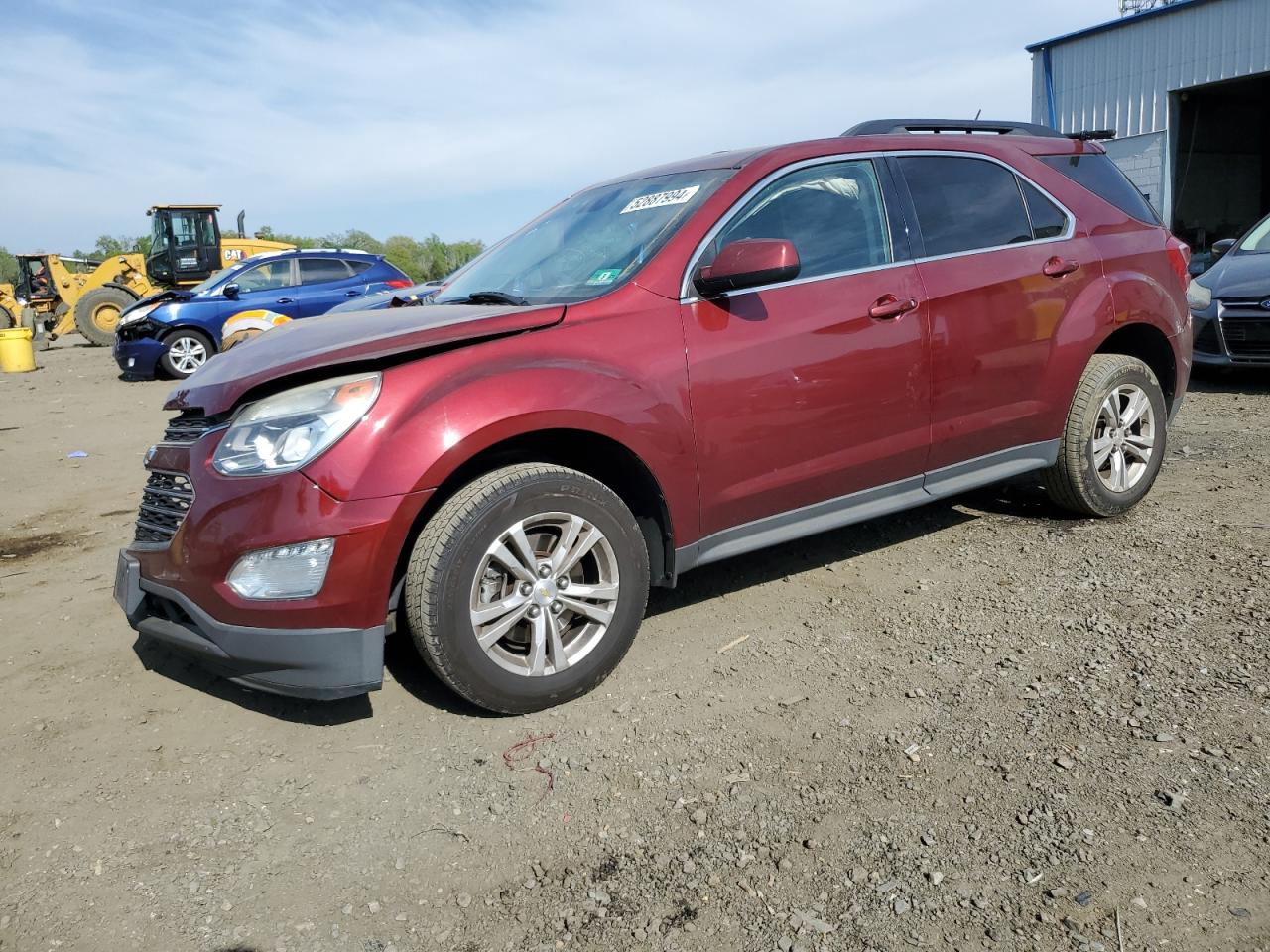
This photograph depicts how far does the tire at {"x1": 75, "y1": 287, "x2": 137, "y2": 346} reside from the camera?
20.7 metres

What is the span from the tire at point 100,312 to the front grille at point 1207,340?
65.6 ft

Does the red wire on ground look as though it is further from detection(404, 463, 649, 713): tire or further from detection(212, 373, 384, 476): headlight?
detection(212, 373, 384, 476): headlight

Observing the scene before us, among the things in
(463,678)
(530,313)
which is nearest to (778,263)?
(530,313)

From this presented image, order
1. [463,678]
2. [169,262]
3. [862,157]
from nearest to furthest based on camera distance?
[463,678], [862,157], [169,262]

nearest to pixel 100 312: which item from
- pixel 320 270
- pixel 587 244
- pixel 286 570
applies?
pixel 320 270

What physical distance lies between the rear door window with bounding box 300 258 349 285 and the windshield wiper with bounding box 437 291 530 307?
11091mm

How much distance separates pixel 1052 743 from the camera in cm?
279

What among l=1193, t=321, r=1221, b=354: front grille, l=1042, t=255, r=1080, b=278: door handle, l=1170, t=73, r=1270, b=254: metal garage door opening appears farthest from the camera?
l=1170, t=73, r=1270, b=254: metal garage door opening

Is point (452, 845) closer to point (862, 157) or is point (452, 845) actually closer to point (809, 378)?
point (809, 378)

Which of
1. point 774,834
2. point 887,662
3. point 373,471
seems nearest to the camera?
point 774,834

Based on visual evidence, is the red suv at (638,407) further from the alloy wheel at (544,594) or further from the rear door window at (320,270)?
the rear door window at (320,270)

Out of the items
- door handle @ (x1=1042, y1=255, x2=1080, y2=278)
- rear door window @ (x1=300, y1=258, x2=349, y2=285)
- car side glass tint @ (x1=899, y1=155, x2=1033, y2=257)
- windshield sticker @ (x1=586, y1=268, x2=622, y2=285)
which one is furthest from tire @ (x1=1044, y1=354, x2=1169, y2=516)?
rear door window @ (x1=300, y1=258, x2=349, y2=285)

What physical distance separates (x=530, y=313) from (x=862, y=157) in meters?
1.62

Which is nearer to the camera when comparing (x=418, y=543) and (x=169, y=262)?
(x=418, y=543)
